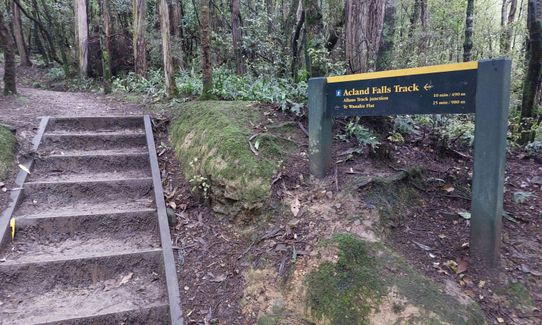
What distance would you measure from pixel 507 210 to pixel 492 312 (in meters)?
1.40

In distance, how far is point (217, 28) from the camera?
14.7 m

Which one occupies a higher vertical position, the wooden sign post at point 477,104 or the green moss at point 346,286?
the wooden sign post at point 477,104

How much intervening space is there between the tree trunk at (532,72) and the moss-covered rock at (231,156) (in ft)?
13.7

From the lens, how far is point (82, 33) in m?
14.9

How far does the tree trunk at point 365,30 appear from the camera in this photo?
5281mm

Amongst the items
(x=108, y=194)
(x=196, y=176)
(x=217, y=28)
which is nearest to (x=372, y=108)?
(x=196, y=176)

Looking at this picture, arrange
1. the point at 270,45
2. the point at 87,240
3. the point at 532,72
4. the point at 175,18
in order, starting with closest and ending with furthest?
the point at 87,240, the point at 532,72, the point at 270,45, the point at 175,18

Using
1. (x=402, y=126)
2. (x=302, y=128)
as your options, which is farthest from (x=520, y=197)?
(x=302, y=128)

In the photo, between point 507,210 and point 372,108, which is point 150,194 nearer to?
point 372,108

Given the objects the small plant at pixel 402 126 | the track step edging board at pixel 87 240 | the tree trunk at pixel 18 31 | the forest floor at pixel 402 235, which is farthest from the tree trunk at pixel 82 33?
the small plant at pixel 402 126

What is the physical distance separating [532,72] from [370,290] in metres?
5.35

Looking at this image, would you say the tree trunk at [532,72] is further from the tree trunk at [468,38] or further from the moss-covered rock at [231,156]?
the moss-covered rock at [231,156]

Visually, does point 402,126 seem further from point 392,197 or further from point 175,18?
point 175,18

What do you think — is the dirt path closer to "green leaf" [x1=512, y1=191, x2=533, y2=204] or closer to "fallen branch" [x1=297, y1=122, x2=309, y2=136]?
"fallen branch" [x1=297, y1=122, x2=309, y2=136]
